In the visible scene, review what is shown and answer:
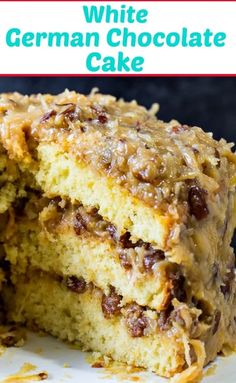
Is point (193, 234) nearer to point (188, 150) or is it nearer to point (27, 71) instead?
point (188, 150)

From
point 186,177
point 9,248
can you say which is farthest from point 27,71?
point 186,177

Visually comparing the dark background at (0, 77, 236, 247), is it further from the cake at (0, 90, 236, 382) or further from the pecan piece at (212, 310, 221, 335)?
the pecan piece at (212, 310, 221, 335)

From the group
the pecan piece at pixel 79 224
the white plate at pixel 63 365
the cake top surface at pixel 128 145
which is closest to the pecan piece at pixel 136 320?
the white plate at pixel 63 365

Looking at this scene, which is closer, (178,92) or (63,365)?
(63,365)

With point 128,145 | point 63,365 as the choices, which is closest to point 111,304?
point 63,365

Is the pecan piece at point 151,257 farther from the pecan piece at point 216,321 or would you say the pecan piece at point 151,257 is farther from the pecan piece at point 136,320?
the pecan piece at point 216,321

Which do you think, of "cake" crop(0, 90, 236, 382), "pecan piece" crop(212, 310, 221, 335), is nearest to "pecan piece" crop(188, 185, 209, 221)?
"cake" crop(0, 90, 236, 382)

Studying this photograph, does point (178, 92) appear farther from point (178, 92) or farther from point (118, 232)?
point (118, 232)
